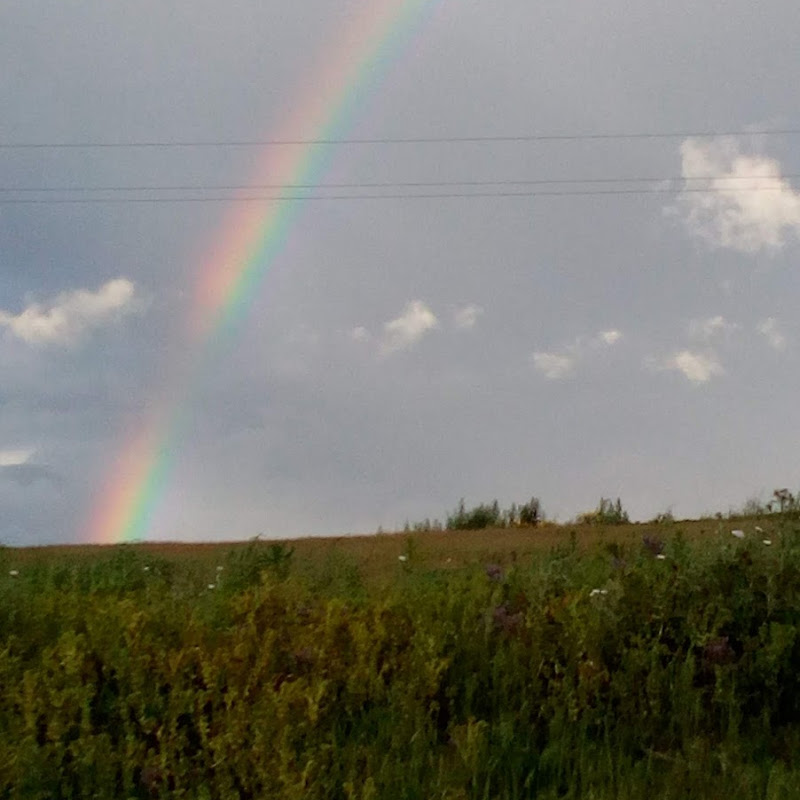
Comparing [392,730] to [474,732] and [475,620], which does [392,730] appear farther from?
[475,620]

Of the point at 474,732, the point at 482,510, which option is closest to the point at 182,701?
the point at 474,732

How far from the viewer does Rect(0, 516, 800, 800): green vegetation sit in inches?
188

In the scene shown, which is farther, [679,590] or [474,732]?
[679,590]

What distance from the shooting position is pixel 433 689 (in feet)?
17.9

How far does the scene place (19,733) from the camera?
16.8 feet

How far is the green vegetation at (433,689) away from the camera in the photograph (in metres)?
4.78

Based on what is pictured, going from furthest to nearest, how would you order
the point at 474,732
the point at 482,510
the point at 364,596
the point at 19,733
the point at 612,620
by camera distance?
the point at 482,510 → the point at 364,596 → the point at 612,620 → the point at 19,733 → the point at 474,732

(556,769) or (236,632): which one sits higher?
(236,632)

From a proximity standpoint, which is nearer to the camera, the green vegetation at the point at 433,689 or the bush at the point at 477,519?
the green vegetation at the point at 433,689

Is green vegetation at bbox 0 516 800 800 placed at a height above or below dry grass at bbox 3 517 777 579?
below

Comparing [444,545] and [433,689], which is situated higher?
[444,545]

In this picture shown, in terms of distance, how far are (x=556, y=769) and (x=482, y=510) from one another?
471 inches

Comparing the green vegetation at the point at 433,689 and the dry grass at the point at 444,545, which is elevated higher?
the dry grass at the point at 444,545

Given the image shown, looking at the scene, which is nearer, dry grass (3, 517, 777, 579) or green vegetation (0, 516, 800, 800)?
green vegetation (0, 516, 800, 800)
